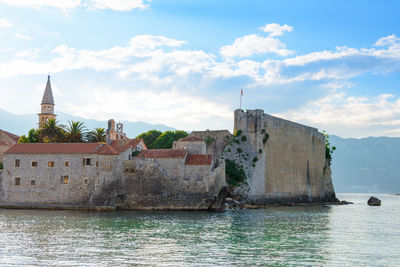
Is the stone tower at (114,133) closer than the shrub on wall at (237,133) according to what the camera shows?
Yes

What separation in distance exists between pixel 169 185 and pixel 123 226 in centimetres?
1459

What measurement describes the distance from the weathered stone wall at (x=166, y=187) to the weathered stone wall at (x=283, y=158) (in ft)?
38.9

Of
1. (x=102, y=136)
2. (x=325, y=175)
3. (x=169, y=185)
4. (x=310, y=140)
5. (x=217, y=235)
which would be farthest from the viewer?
(x=325, y=175)

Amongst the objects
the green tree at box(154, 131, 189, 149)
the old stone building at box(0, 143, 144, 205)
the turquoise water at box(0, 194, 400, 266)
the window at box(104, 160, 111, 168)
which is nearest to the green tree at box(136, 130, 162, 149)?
the green tree at box(154, 131, 189, 149)

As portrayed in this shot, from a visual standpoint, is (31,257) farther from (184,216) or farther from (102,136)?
(102,136)

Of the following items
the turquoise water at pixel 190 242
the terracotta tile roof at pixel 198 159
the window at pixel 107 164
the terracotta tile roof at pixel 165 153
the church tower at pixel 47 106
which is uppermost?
the church tower at pixel 47 106

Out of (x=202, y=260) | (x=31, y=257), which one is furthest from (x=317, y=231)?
(x=31, y=257)

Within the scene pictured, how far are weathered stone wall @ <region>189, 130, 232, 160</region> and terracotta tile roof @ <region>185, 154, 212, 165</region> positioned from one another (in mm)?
12627

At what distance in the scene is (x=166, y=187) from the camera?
147ft

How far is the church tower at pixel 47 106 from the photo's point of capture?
2623 inches

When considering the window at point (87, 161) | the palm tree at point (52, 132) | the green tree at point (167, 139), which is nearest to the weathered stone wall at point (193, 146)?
the window at point (87, 161)

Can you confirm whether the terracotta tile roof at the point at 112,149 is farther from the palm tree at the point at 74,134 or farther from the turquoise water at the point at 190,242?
the turquoise water at the point at 190,242

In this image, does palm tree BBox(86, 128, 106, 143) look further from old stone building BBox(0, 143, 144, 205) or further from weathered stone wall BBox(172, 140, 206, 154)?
weathered stone wall BBox(172, 140, 206, 154)

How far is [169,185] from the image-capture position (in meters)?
44.7
